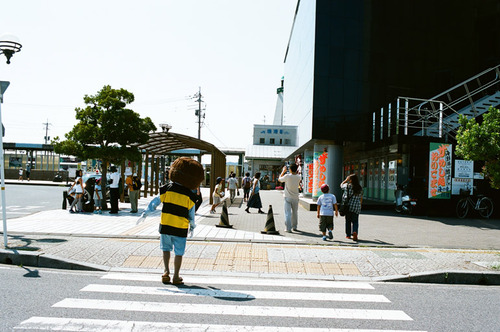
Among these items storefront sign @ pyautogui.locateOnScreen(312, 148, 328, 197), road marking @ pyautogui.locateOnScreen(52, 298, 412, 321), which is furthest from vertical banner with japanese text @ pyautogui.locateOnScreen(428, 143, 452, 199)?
road marking @ pyautogui.locateOnScreen(52, 298, 412, 321)

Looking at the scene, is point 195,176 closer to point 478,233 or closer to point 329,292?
point 329,292

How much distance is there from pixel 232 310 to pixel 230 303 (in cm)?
26

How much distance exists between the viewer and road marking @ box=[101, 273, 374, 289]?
5867mm

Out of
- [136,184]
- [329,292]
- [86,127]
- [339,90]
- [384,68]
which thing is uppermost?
[384,68]

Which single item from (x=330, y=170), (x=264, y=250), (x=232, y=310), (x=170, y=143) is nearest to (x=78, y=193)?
(x=170, y=143)

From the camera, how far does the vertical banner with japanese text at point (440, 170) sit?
50.8 ft

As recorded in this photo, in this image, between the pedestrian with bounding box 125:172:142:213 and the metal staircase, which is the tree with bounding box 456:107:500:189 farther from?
the pedestrian with bounding box 125:172:142:213

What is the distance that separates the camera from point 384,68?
800 inches

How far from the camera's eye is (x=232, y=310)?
14.9ft

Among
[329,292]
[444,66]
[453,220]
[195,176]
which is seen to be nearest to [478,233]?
[453,220]

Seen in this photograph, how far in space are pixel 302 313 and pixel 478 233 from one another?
9.27 m

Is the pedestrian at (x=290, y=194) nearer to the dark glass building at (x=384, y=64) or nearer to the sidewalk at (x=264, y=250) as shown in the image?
the sidewalk at (x=264, y=250)

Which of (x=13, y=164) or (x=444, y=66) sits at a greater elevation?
(x=444, y=66)

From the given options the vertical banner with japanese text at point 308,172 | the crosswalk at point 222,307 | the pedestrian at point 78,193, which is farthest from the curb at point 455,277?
the vertical banner with japanese text at point 308,172
